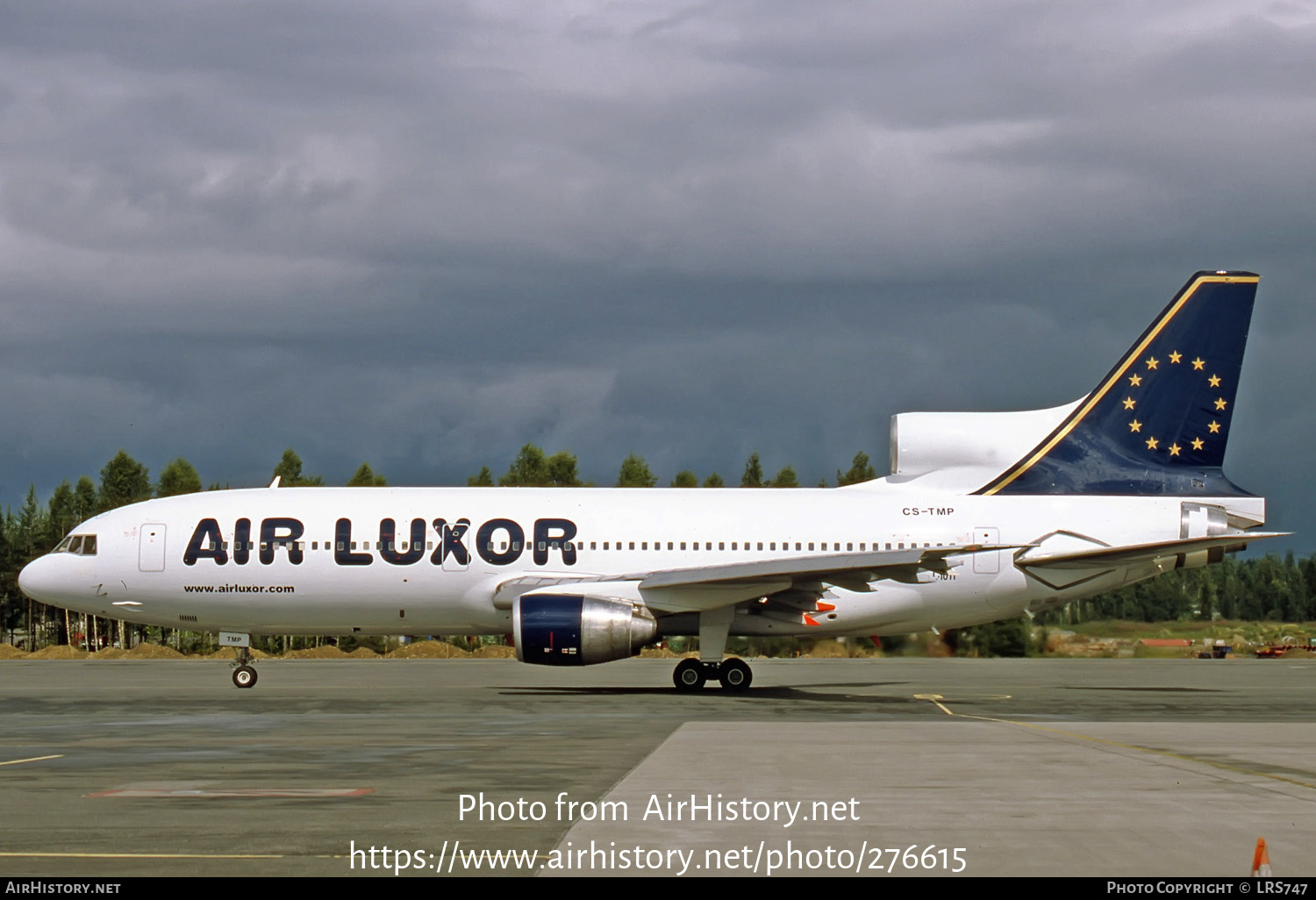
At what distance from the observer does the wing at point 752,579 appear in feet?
89.8

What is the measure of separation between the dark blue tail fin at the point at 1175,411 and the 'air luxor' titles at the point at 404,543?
10.2 m

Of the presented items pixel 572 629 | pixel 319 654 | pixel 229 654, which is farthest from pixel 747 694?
pixel 229 654

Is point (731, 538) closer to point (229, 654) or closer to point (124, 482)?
point (229, 654)

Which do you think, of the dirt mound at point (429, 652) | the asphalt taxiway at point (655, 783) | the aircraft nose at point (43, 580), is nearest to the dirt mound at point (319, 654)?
the dirt mound at point (429, 652)

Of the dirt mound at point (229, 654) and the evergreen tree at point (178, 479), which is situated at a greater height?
the evergreen tree at point (178, 479)

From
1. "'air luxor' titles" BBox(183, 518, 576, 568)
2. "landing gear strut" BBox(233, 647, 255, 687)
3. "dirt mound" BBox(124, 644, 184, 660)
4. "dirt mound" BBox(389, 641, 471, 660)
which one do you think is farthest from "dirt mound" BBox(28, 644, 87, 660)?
"'air luxor' titles" BBox(183, 518, 576, 568)

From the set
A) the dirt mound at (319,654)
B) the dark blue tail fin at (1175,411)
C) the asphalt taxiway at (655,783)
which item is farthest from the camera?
the dirt mound at (319,654)

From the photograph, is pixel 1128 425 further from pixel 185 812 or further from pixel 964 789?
pixel 185 812

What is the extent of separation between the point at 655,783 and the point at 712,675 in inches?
649

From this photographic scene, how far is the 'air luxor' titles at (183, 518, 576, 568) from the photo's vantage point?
99.3ft

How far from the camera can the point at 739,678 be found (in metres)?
29.5

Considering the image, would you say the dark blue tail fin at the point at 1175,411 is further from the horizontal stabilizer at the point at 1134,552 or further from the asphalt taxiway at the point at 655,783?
the asphalt taxiway at the point at 655,783

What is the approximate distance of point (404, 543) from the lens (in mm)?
30312

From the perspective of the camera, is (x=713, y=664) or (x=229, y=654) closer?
(x=713, y=664)
